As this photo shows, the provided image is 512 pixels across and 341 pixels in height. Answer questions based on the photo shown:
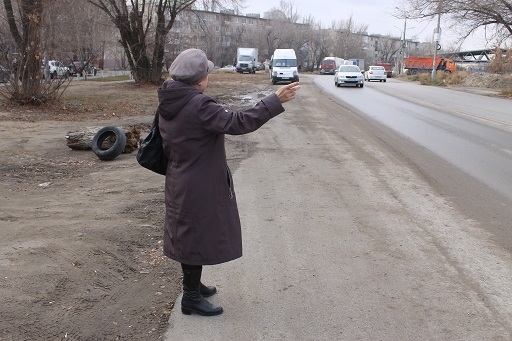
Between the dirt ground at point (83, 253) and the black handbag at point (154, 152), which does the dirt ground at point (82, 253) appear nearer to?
the dirt ground at point (83, 253)

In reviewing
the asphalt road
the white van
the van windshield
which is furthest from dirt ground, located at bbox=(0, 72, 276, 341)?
the van windshield

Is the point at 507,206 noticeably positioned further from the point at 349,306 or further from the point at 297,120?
the point at 297,120

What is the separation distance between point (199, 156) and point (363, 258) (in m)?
2.14

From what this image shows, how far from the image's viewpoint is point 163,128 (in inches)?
137

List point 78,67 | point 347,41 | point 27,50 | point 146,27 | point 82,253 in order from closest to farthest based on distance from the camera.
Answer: point 82,253, point 27,50, point 146,27, point 78,67, point 347,41

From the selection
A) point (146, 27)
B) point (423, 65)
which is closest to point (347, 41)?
point (423, 65)

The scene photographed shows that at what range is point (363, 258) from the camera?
188 inches

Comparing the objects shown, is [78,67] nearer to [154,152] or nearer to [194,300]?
[154,152]

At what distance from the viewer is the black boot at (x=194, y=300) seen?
3656 millimetres

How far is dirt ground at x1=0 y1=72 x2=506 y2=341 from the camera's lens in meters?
3.58

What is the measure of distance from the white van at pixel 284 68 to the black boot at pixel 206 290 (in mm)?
34219

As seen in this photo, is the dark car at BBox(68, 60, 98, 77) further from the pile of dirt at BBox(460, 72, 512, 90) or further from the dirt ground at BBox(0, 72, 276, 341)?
the pile of dirt at BBox(460, 72, 512, 90)

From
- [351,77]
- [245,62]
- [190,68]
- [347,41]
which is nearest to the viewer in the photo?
[190,68]

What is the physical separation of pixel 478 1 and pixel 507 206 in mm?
29373
